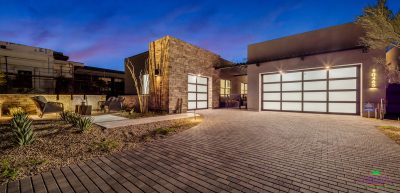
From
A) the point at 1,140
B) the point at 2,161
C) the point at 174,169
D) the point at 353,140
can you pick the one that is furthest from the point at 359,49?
the point at 1,140

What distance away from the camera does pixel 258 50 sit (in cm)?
1296

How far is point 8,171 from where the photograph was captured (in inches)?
108

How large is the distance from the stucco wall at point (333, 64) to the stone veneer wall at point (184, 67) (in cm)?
315

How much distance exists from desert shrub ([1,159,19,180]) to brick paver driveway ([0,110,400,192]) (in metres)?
0.27

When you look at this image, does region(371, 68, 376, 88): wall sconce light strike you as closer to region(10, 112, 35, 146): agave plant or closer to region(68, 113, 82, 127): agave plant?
region(68, 113, 82, 127): agave plant

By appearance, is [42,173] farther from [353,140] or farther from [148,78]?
[148,78]

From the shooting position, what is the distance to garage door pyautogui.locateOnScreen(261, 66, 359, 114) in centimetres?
969

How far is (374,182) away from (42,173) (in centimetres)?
518

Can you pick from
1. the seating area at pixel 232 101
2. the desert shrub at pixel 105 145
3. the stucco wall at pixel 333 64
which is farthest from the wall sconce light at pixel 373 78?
the desert shrub at pixel 105 145

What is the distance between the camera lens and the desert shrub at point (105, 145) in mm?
3966

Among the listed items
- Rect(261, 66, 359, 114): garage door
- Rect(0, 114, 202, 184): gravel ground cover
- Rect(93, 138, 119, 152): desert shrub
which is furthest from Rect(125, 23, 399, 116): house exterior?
Rect(93, 138, 119, 152): desert shrub

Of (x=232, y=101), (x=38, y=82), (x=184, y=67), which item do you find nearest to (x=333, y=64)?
(x=232, y=101)

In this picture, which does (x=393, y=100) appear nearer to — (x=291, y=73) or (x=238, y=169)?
(x=291, y=73)

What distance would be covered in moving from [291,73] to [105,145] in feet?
39.2
